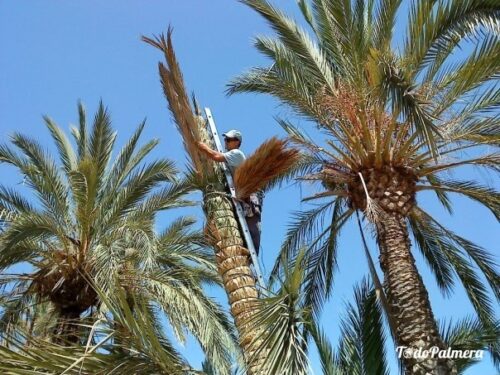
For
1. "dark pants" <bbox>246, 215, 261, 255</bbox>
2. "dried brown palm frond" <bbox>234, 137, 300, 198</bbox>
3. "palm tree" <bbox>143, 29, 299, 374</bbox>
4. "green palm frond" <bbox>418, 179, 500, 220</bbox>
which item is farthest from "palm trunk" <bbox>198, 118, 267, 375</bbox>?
"green palm frond" <bbox>418, 179, 500, 220</bbox>

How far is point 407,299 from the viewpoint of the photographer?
6.84 meters

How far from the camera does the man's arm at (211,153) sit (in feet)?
15.7

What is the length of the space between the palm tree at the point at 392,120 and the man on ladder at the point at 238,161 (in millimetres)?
1943

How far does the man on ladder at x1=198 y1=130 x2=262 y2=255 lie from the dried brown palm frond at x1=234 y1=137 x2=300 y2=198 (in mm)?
158

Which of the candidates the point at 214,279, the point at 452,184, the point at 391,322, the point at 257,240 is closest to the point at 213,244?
the point at 257,240

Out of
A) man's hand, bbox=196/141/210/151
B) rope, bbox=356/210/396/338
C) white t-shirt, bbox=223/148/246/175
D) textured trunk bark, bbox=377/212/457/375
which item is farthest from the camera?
rope, bbox=356/210/396/338

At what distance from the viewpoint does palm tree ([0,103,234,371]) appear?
9.37 meters

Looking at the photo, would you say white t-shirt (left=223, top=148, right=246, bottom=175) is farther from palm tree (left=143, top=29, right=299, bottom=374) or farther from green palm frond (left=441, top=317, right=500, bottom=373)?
green palm frond (left=441, top=317, right=500, bottom=373)

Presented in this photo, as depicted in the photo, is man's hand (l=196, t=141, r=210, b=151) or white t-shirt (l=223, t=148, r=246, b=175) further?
white t-shirt (l=223, t=148, r=246, b=175)

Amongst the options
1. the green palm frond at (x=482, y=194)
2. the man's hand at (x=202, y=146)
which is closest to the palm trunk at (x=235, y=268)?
the man's hand at (x=202, y=146)

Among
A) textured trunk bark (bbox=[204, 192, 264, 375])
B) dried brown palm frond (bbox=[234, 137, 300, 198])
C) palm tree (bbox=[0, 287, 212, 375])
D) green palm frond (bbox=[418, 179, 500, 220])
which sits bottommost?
palm tree (bbox=[0, 287, 212, 375])

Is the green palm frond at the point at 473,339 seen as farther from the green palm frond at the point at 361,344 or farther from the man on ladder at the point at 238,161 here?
the man on ladder at the point at 238,161

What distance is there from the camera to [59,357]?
11.2ft

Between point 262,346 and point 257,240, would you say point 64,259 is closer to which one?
point 257,240
